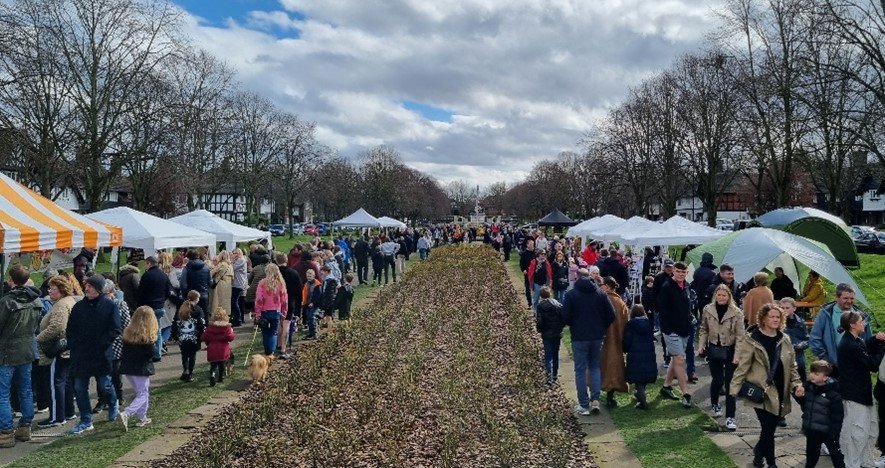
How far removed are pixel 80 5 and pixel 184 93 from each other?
12513 millimetres

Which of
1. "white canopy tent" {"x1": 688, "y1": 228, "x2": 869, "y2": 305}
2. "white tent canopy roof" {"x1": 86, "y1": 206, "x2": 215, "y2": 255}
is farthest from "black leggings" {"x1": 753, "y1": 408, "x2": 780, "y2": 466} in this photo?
"white tent canopy roof" {"x1": 86, "y1": 206, "x2": 215, "y2": 255}

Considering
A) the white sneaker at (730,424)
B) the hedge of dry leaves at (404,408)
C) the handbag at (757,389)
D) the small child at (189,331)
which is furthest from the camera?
the small child at (189,331)

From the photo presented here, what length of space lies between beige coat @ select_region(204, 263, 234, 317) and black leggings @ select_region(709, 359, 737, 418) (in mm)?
8820

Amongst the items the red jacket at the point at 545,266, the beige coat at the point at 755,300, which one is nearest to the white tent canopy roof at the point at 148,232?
the red jacket at the point at 545,266

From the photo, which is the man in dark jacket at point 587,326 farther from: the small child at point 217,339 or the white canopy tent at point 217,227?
the white canopy tent at point 217,227

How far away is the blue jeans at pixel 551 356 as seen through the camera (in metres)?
9.65

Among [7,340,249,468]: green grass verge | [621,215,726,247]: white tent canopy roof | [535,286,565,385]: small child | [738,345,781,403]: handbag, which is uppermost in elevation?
[621,215,726,247]: white tent canopy roof

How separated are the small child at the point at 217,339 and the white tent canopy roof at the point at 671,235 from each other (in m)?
11.9

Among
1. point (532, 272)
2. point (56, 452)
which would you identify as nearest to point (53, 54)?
point (532, 272)

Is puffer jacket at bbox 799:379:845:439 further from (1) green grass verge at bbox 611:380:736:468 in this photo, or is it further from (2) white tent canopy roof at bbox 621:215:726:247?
(2) white tent canopy roof at bbox 621:215:726:247

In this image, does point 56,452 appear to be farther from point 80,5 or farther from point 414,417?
point 80,5

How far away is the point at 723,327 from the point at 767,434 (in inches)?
67.9

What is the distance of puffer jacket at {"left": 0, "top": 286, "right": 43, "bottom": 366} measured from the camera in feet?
23.1

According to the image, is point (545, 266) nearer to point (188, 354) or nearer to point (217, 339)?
point (217, 339)
